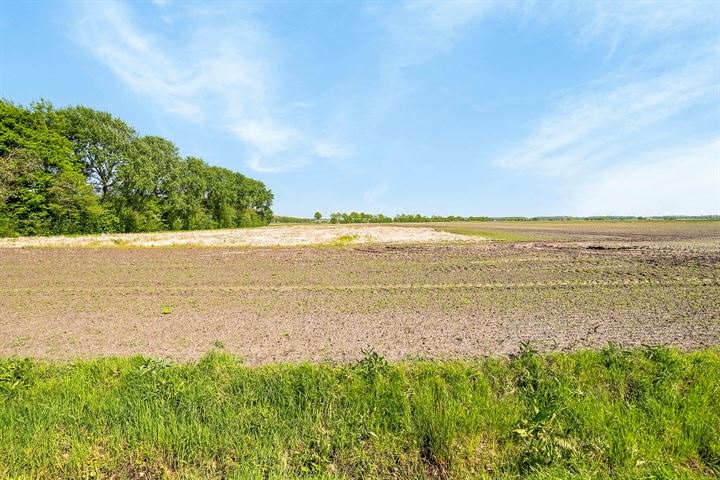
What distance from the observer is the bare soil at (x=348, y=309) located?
6062 millimetres

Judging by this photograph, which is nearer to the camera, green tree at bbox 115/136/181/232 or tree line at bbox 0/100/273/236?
tree line at bbox 0/100/273/236

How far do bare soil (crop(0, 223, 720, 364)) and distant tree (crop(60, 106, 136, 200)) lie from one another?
37.7 meters

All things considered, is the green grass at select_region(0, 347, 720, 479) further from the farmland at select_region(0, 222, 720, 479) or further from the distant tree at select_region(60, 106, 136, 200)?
the distant tree at select_region(60, 106, 136, 200)

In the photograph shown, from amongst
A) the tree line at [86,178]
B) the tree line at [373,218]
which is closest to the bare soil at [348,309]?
the tree line at [86,178]

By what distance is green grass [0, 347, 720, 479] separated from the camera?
121 inches

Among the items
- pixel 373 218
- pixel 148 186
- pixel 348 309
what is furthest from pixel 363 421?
pixel 373 218

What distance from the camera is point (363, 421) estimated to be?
3.61 meters

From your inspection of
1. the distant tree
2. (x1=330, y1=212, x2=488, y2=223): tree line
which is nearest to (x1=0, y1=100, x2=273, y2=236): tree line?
the distant tree

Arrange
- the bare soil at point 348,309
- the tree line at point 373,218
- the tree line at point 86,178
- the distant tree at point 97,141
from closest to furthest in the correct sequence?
the bare soil at point 348,309
the tree line at point 86,178
the distant tree at point 97,141
the tree line at point 373,218

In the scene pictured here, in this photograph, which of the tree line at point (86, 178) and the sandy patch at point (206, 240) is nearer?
the sandy patch at point (206, 240)

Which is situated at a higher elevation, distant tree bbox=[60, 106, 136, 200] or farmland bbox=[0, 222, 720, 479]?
distant tree bbox=[60, 106, 136, 200]

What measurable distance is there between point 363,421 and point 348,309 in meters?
5.04

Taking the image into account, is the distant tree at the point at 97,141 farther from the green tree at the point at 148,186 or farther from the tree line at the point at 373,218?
the tree line at the point at 373,218

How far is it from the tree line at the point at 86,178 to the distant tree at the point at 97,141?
0.11 m
